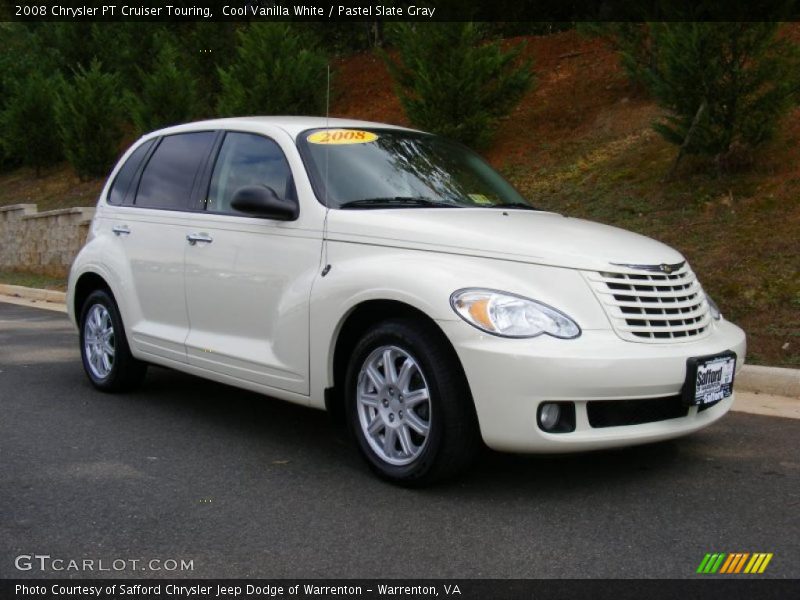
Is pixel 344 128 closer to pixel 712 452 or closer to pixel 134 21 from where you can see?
pixel 712 452

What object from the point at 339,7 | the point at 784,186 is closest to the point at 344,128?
the point at 784,186

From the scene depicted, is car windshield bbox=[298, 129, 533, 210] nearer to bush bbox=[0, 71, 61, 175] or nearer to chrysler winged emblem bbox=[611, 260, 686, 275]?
chrysler winged emblem bbox=[611, 260, 686, 275]

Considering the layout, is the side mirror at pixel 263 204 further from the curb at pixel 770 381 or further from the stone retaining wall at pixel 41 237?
the stone retaining wall at pixel 41 237

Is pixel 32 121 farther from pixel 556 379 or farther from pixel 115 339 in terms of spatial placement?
pixel 556 379

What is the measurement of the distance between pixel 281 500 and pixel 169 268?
2005 mm

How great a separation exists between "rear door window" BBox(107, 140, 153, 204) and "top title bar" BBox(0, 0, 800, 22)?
21.5 ft

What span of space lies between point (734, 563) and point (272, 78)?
45.0ft

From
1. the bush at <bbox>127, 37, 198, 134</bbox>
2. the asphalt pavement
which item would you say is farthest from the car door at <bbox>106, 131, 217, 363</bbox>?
the bush at <bbox>127, 37, 198, 134</bbox>

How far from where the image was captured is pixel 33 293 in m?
14.1

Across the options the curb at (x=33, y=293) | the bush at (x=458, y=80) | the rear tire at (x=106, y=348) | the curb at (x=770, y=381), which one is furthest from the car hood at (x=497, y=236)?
the curb at (x=33, y=293)

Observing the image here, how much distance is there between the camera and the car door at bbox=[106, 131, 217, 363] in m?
5.65

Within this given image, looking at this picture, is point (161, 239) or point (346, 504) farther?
point (161, 239)

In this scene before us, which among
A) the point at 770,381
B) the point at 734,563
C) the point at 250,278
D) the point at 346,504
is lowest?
the point at 770,381

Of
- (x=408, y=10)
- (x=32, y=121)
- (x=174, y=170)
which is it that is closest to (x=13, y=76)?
(x=32, y=121)
